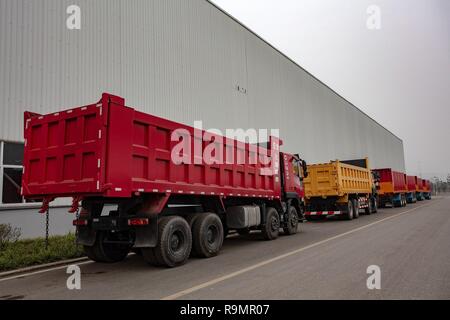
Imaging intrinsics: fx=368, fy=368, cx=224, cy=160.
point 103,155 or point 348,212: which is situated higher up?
point 103,155

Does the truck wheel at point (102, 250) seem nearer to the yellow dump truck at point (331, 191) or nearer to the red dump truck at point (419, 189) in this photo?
the yellow dump truck at point (331, 191)

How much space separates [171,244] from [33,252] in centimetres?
394

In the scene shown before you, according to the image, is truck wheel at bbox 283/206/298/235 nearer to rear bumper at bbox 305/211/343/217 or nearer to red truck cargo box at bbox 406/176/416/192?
rear bumper at bbox 305/211/343/217

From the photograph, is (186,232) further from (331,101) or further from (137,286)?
(331,101)

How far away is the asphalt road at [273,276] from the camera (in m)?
5.03

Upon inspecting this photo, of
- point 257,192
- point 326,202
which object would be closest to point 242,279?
point 257,192

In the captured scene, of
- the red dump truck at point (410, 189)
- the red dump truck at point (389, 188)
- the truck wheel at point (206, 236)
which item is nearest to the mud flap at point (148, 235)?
the truck wheel at point (206, 236)

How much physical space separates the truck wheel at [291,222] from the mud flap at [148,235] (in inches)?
263

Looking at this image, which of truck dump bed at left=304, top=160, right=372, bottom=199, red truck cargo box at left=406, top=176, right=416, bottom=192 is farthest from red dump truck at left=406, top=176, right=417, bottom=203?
truck dump bed at left=304, top=160, right=372, bottom=199

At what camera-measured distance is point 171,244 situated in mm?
7344

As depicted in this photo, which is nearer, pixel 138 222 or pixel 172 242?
pixel 138 222

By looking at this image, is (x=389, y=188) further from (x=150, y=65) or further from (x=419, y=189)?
(x=150, y=65)

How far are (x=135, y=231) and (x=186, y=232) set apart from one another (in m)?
1.08

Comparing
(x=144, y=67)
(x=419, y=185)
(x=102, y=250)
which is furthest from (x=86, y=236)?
(x=419, y=185)
